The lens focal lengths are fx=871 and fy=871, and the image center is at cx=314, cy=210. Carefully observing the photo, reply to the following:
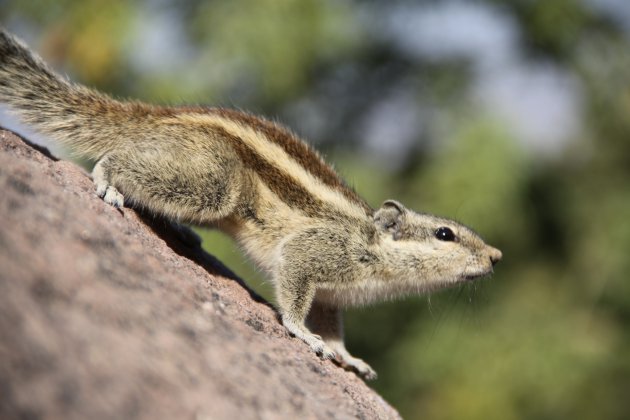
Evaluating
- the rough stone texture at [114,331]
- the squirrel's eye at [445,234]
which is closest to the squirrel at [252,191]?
the squirrel's eye at [445,234]

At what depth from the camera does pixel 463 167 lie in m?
11.5

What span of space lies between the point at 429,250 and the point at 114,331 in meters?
2.94

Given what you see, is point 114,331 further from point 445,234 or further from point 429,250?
point 445,234

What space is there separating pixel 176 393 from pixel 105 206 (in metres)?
1.53

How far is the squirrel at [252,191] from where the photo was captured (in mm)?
4492

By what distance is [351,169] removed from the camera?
1129cm

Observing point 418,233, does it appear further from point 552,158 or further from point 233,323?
point 552,158

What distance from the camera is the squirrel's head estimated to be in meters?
5.22

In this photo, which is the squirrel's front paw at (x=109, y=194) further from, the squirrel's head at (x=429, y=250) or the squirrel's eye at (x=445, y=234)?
the squirrel's eye at (x=445, y=234)

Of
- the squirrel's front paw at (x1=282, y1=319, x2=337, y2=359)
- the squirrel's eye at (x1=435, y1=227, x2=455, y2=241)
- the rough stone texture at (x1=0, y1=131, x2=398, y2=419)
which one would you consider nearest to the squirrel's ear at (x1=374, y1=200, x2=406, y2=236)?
the squirrel's eye at (x1=435, y1=227, x2=455, y2=241)

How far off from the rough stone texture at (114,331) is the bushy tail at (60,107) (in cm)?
61

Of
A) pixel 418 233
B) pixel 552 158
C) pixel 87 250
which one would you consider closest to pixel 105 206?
pixel 87 250

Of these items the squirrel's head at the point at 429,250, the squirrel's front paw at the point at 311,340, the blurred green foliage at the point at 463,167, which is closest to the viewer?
the squirrel's front paw at the point at 311,340

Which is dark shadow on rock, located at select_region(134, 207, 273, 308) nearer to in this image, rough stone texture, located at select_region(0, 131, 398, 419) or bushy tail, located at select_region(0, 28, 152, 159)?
rough stone texture, located at select_region(0, 131, 398, 419)
